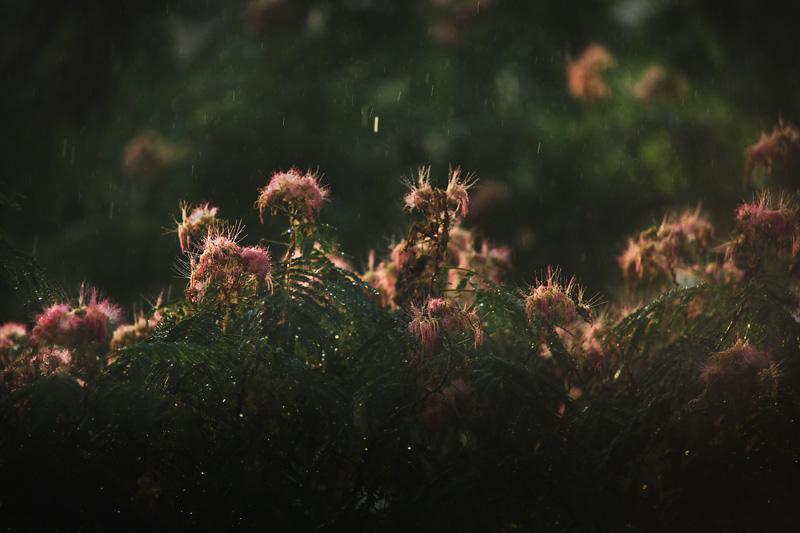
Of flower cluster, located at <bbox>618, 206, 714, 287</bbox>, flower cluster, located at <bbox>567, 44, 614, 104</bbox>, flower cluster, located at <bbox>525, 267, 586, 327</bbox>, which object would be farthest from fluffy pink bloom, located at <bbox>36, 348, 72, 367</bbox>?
flower cluster, located at <bbox>567, 44, 614, 104</bbox>

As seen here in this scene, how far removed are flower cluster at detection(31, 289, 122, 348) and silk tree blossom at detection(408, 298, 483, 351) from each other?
76cm

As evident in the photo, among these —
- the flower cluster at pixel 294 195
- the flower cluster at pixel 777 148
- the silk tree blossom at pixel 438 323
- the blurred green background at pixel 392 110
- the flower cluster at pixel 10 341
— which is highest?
the blurred green background at pixel 392 110

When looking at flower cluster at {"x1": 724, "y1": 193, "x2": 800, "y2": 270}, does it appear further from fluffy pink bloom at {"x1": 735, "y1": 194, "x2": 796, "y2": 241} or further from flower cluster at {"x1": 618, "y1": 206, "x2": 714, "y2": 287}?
flower cluster at {"x1": 618, "y1": 206, "x2": 714, "y2": 287}

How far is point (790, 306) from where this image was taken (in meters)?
2.06

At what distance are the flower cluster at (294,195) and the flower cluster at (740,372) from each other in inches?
41.4

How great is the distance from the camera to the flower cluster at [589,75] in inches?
186

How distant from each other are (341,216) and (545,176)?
1.34m

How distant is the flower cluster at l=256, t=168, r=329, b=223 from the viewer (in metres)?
2.08

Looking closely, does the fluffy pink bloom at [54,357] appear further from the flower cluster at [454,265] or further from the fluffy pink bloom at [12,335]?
the flower cluster at [454,265]

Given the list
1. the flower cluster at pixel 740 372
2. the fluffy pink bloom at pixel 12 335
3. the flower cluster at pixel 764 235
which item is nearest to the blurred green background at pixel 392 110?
the fluffy pink bloom at pixel 12 335

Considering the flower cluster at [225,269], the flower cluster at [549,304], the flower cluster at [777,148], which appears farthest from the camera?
the flower cluster at [777,148]

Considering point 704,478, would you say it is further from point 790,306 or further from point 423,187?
point 423,187

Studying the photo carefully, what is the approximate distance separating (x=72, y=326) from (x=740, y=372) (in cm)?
155

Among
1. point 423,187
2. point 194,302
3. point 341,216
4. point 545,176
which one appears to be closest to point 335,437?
point 194,302
